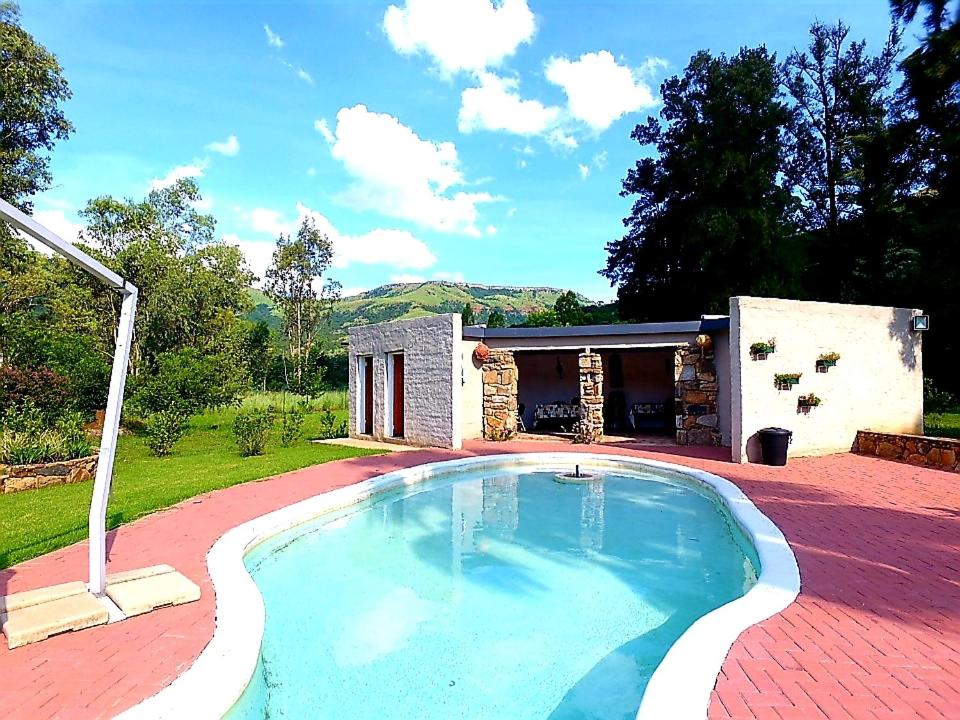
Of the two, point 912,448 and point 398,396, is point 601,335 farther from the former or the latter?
point 912,448

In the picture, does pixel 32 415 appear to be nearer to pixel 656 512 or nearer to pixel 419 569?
pixel 419 569

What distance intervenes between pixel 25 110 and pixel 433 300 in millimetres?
86697

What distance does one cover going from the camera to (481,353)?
16.2 m

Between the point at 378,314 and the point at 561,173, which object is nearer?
the point at 561,173

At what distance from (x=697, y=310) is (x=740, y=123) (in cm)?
936

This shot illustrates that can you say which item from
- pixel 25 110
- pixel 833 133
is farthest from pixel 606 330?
pixel 833 133

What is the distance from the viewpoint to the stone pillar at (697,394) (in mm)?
14914

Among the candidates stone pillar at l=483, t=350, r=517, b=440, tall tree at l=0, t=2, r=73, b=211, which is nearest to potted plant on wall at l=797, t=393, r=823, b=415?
stone pillar at l=483, t=350, r=517, b=440

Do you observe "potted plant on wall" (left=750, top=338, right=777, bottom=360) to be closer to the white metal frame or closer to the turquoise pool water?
the turquoise pool water

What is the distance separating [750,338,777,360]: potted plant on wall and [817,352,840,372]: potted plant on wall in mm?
1397

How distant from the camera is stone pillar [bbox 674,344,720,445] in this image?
48.9 ft

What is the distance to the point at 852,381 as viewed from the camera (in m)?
13.1

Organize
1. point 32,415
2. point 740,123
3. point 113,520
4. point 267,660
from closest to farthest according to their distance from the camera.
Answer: point 267,660 → point 113,520 → point 32,415 → point 740,123

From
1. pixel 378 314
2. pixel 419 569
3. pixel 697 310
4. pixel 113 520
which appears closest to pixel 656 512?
pixel 419 569
